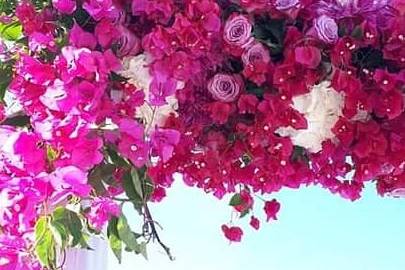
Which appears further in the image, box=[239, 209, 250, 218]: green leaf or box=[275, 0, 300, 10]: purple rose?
box=[239, 209, 250, 218]: green leaf

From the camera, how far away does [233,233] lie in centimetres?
144

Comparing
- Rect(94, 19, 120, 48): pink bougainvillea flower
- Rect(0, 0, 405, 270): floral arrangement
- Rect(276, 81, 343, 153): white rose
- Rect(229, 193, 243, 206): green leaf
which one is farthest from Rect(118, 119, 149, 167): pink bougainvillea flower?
Rect(229, 193, 243, 206): green leaf

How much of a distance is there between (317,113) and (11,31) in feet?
1.51

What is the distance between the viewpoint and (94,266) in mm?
1848

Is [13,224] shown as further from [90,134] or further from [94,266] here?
[94,266]

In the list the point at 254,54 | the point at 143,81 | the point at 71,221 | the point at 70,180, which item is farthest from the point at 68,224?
the point at 254,54

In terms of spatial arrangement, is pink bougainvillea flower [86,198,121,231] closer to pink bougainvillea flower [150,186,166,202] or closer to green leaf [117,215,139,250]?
green leaf [117,215,139,250]

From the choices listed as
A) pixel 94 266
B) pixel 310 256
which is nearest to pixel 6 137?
pixel 94 266

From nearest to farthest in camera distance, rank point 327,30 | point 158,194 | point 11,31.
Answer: point 327,30
point 11,31
point 158,194

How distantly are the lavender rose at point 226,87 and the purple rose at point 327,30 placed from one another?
0.43 ft

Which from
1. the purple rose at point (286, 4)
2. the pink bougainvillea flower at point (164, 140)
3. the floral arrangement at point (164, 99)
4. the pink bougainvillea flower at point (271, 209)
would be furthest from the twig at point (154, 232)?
the purple rose at point (286, 4)

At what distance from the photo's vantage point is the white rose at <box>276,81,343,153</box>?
4.00ft

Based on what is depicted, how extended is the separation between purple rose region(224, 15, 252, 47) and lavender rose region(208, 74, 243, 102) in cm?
6

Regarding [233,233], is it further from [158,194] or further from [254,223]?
[158,194]
